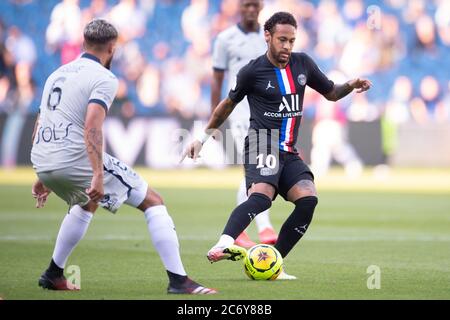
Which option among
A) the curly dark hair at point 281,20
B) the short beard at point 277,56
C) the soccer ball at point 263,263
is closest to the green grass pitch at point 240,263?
the soccer ball at point 263,263

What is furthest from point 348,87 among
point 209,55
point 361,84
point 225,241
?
point 209,55

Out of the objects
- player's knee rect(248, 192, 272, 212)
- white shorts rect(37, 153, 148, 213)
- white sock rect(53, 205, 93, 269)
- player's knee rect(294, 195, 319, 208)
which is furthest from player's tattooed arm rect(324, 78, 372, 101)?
white sock rect(53, 205, 93, 269)

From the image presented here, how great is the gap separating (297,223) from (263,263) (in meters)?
0.47

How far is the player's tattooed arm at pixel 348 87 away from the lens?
27.1 ft

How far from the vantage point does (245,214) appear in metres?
7.80

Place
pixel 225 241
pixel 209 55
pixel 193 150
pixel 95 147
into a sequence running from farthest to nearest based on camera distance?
1. pixel 209 55
2. pixel 193 150
3. pixel 225 241
4. pixel 95 147

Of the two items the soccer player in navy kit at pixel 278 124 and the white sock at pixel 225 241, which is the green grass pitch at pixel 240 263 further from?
the soccer player in navy kit at pixel 278 124

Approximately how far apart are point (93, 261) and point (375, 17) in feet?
10.8

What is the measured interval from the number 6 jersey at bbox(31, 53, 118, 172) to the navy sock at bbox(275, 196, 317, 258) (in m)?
1.85

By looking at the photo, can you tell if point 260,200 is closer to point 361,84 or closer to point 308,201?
point 308,201

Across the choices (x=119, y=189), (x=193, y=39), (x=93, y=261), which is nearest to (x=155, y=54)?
(x=193, y=39)

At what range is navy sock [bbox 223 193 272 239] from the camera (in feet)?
25.2

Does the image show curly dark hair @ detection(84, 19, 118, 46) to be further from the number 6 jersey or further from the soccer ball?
the soccer ball

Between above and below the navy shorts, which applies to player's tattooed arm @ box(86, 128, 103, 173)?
above
